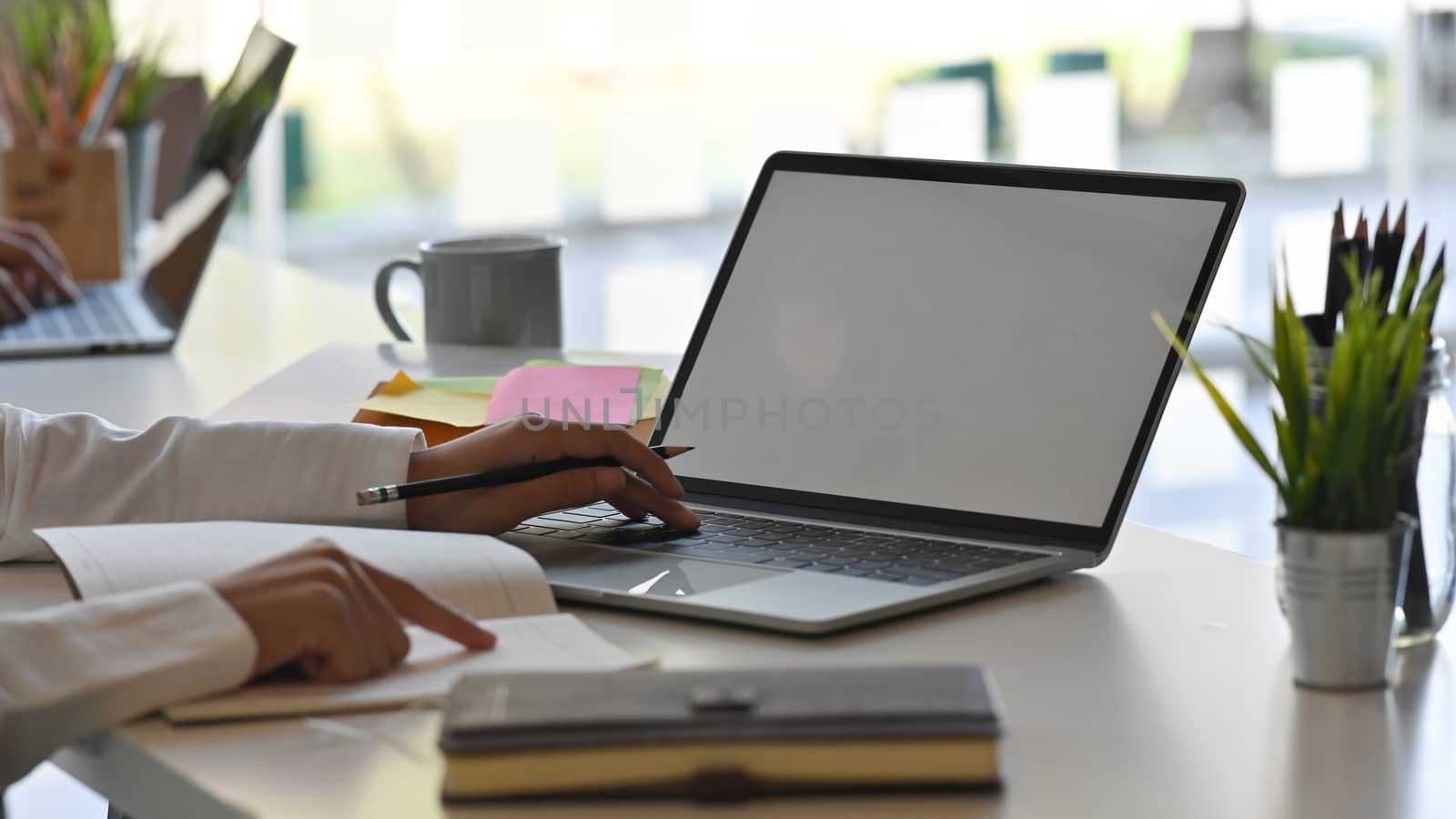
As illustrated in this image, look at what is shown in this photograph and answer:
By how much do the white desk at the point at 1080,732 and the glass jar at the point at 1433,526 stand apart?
2cm

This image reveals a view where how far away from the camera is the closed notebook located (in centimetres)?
52

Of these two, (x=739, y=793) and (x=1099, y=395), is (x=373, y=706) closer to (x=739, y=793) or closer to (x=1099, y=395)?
(x=739, y=793)

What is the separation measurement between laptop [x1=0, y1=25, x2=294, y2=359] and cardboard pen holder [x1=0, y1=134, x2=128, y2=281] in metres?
0.27

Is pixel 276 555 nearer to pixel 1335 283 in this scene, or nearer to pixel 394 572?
pixel 394 572

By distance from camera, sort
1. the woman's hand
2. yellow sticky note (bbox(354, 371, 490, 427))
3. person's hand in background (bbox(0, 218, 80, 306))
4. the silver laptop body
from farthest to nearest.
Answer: person's hand in background (bbox(0, 218, 80, 306))
the silver laptop body
yellow sticky note (bbox(354, 371, 490, 427))
the woman's hand

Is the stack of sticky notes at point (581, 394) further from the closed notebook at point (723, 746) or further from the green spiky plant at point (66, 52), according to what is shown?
the green spiky plant at point (66, 52)

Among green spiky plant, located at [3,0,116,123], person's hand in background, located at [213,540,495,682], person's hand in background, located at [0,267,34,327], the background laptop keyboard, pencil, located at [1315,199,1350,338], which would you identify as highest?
green spiky plant, located at [3,0,116,123]

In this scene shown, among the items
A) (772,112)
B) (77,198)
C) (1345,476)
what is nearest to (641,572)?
(1345,476)

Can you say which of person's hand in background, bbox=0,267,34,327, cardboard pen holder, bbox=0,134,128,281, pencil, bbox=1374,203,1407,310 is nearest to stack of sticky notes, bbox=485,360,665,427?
pencil, bbox=1374,203,1407,310

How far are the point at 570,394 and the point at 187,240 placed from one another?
2.31ft

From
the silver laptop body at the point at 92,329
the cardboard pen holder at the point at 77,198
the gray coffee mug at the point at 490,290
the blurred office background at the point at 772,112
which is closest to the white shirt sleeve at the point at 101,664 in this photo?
the gray coffee mug at the point at 490,290

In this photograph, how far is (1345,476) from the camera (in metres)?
0.61

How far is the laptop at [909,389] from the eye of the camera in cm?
80

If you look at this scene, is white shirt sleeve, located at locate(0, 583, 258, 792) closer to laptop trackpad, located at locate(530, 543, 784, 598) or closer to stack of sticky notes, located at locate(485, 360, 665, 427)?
laptop trackpad, located at locate(530, 543, 784, 598)
